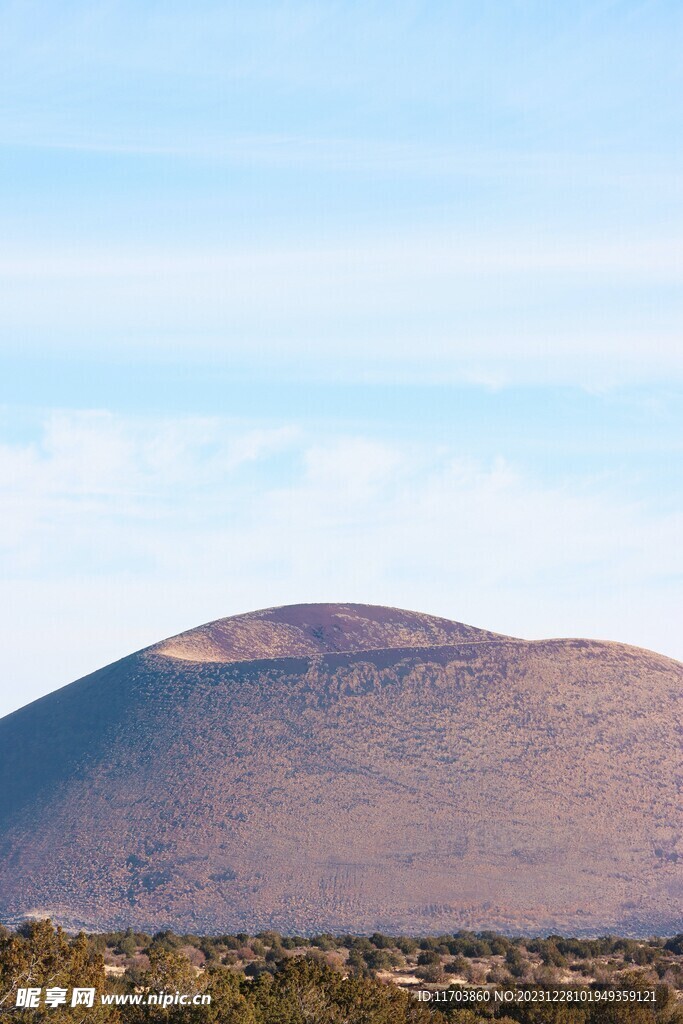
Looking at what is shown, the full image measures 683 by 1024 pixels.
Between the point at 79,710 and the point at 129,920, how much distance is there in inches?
1117

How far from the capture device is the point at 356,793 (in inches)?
3228

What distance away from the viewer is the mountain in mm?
73500

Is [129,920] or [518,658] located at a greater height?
[518,658]

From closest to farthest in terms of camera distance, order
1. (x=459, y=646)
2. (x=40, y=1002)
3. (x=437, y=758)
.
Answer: (x=40, y=1002) < (x=437, y=758) < (x=459, y=646)

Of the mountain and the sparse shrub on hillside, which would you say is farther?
the mountain

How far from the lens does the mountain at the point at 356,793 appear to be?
2894 inches

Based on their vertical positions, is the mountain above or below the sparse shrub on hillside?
above

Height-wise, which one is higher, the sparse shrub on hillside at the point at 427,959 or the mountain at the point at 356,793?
the mountain at the point at 356,793

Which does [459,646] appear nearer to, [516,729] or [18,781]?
[516,729]

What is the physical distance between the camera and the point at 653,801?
86000 mm

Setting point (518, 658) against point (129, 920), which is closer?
point (129, 920)

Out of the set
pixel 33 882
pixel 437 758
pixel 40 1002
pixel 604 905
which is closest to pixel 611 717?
pixel 437 758

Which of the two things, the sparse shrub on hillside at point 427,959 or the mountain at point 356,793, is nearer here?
the sparse shrub on hillside at point 427,959

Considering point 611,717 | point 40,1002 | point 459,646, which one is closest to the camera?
point 40,1002
